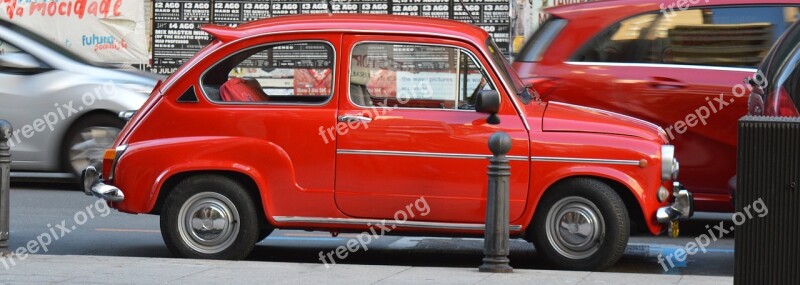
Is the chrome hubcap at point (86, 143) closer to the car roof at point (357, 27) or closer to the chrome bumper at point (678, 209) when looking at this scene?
the car roof at point (357, 27)

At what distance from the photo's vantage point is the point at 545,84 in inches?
417

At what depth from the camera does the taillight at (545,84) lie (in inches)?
416

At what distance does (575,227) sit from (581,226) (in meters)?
0.04

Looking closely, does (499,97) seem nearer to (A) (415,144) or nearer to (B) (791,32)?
(A) (415,144)

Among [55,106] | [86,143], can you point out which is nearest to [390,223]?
[86,143]

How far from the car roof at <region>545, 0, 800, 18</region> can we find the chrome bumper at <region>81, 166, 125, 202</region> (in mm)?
4140

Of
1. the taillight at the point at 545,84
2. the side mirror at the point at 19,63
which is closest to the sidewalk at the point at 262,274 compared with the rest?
the taillight at the point at 545,84

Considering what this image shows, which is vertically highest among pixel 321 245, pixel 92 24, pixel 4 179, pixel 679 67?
pixel 92 24

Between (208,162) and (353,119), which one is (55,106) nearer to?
(208,162)

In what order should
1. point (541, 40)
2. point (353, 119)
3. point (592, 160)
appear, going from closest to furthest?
point (592, 160), point (353, 119), point (541, 40)

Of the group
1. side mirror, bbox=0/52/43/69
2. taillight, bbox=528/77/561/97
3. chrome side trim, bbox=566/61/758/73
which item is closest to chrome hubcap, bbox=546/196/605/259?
taillight, bbox=528/77/561/97

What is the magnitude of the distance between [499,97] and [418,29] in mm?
737

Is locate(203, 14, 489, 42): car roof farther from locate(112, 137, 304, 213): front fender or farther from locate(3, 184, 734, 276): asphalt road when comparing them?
locate(3, 184, 734, 276): asphalt road

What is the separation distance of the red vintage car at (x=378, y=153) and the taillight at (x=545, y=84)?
165 cm
